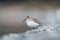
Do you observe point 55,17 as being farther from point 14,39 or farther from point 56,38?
point 14,39

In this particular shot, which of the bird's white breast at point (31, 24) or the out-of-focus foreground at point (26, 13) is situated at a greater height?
the out-of-focus foreground at point (26, 13)

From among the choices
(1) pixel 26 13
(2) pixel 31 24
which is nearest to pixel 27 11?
(1) pixel 26 13

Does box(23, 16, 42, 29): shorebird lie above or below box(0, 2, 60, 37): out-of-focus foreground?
below

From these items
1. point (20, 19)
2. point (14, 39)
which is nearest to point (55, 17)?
point (20, 19)

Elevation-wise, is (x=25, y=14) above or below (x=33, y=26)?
above

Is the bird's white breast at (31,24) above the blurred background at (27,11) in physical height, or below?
below

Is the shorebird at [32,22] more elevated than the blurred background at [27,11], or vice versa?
the blurred background at [27,11]

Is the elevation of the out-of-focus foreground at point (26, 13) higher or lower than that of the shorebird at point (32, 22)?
higher

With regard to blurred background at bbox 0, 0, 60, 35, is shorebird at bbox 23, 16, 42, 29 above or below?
below
